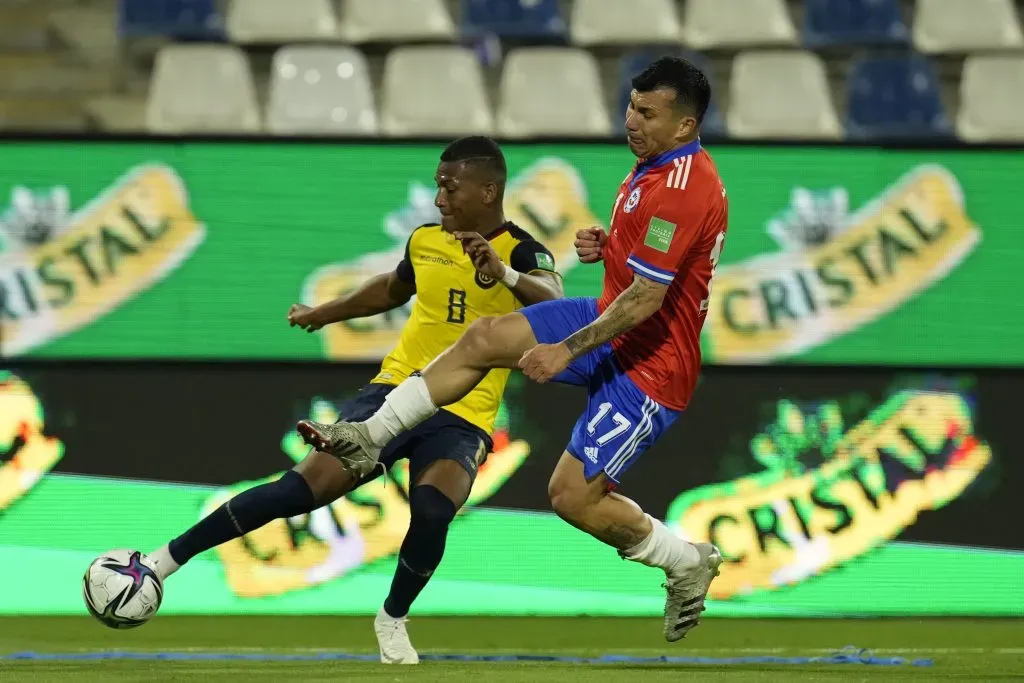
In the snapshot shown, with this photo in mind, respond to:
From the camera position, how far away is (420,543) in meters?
5.97

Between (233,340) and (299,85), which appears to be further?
(299,85)

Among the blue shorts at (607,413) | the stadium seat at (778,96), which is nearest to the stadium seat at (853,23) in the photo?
the stadium seat at (778,96)

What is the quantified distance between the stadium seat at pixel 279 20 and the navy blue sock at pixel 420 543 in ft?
19.2

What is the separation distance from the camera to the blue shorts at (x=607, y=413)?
5617mm

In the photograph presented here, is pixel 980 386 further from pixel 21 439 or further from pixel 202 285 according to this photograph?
pixel 21 439

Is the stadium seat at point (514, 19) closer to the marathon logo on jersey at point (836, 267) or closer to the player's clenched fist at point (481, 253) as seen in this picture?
the marathon logo on jersey at point (836, 267)

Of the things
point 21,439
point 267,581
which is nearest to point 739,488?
point 267,581

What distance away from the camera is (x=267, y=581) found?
7984 mm

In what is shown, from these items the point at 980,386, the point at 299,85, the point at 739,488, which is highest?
the point at 299,85

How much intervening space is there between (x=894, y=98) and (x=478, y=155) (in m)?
5.85

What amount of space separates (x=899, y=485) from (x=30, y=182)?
4684mm

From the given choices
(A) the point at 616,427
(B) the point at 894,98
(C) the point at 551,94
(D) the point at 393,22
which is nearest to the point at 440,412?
(A) the point at 616,427

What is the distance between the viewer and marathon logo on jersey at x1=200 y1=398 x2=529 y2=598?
26.1ft

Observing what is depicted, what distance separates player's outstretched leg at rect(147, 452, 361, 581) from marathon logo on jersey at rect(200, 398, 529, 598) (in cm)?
193
